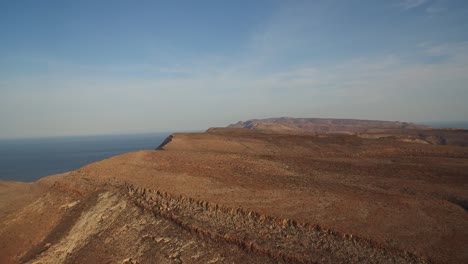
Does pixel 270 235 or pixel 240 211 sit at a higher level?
pixel 240 211

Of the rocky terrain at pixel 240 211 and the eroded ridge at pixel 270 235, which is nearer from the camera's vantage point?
the eroded ridge at pixel 270 235

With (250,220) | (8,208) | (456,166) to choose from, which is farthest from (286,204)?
(8,208)

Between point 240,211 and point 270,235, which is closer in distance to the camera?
point 270,235

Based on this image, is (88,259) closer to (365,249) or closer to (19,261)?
(19,261)

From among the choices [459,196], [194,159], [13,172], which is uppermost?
[194,159]
